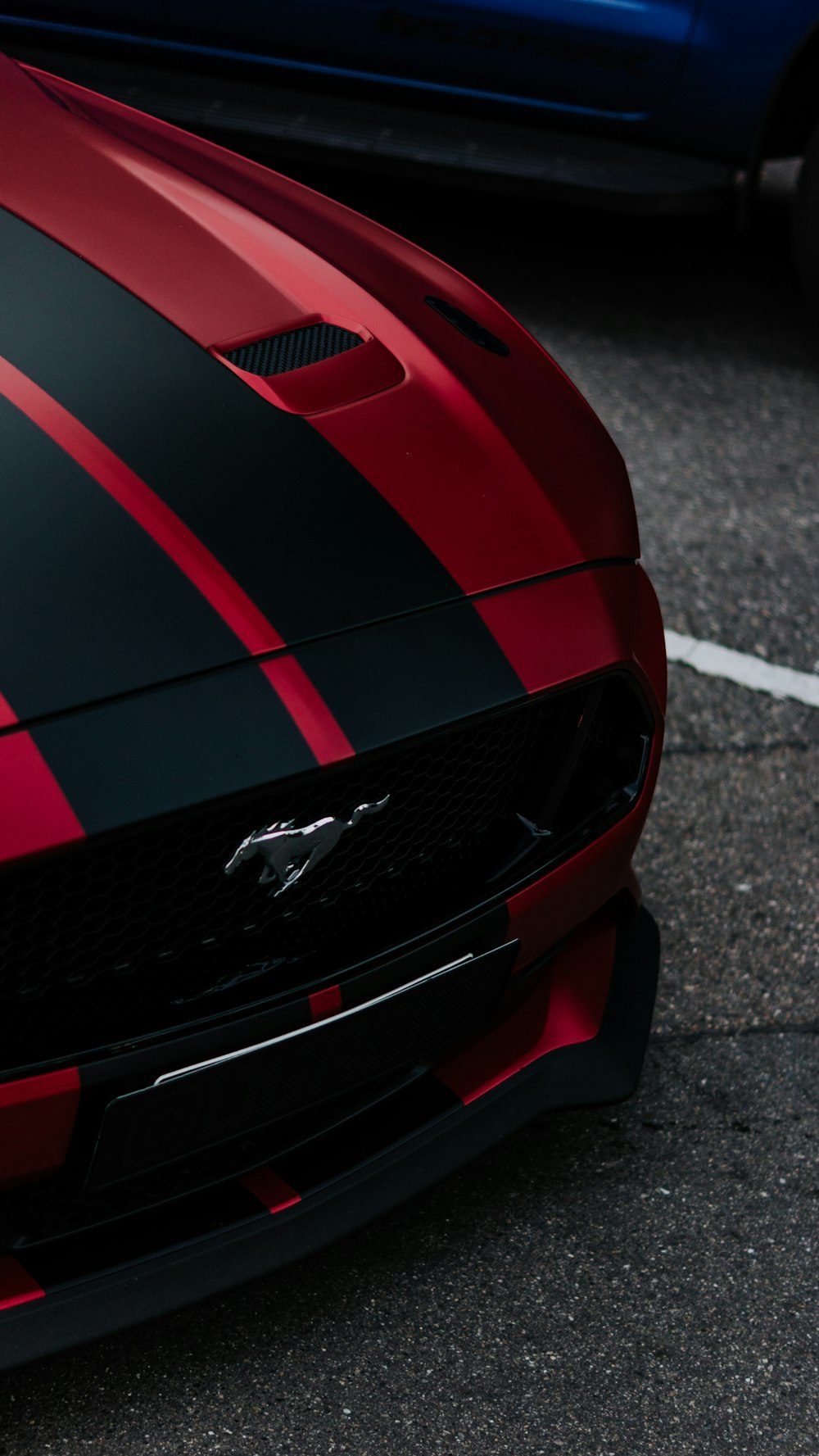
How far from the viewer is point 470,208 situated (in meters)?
4.82

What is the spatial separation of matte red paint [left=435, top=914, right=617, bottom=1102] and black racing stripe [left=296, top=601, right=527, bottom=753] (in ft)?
1.55

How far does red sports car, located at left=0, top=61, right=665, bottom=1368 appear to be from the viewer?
4.21 ft

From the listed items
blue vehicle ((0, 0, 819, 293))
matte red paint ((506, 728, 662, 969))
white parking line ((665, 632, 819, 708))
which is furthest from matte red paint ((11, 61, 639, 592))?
blue vehicle ((0, 0, 819, 293))

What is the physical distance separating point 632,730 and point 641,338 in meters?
2.81

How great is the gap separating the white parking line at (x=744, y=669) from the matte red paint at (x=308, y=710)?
Answer: 1.69 meters

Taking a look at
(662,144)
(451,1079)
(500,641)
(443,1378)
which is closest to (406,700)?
(500,641)

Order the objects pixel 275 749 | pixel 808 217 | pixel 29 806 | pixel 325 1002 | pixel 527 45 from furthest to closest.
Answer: pixel 808 217
pixel 527 45
pixel 325 1002
pixel 275 749
pixel 29 806

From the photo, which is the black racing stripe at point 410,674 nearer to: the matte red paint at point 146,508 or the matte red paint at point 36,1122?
the matte red paint at point 146,508

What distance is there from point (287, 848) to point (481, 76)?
10.1ft

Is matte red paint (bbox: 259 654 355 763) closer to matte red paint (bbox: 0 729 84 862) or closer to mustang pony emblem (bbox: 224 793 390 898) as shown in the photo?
mustang pony emblem (bbox: 224 793 390 898)

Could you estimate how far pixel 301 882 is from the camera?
137 centimetres

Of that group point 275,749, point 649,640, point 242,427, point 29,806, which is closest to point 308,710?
point 275,749

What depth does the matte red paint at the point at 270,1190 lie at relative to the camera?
5.01ft

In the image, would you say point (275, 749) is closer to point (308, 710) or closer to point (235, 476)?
point (308, 710)
